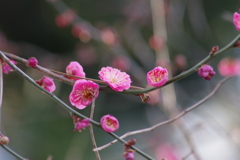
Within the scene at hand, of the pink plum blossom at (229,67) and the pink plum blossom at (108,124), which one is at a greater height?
the pink plum blossom at (229,67)

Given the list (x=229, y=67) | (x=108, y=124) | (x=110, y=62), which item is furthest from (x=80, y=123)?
(x=110, y=62)

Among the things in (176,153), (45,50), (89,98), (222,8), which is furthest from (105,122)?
(222,8)

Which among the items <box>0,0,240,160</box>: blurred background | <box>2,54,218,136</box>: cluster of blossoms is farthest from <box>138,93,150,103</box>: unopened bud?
<box>0,0,240,160</box>: blurred background

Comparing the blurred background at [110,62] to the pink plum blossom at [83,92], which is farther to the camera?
the blurred background at [110,62]

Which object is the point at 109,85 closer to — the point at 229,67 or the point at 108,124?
the point at 108,124

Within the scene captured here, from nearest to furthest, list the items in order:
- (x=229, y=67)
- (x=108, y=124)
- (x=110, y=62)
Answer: (x=108, y=124) → (x=229, y=67) → (x=110, y=62)

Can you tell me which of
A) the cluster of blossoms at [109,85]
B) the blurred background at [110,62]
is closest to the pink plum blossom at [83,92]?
the cluster of blossoms at [109,85]

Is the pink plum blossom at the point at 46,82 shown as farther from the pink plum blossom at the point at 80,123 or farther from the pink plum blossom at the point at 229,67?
the pink plum blossom at the point at 229,67
